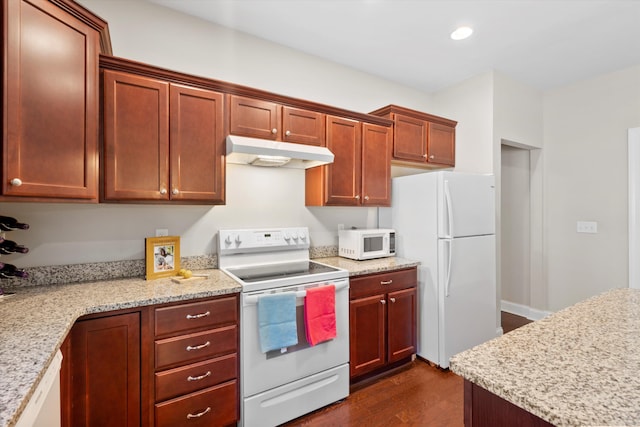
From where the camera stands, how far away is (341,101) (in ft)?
10.3

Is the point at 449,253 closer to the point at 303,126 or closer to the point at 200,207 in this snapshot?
the point at 303,126

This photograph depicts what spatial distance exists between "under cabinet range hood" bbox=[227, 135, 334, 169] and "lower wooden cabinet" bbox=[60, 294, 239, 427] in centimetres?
94

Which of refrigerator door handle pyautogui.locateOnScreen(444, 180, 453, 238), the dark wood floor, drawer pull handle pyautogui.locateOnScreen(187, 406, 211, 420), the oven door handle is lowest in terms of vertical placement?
the dark wood floor

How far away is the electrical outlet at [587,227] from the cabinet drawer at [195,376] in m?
3.88

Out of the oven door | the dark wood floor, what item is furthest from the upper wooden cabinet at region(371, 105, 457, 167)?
the dark wood floor

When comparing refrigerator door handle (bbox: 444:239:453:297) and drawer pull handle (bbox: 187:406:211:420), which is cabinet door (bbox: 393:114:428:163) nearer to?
refrigerator door handle (bbox: 444:239:453:297)

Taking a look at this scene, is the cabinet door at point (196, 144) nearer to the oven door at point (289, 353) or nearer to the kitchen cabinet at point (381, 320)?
the oven door at point (289, 353)

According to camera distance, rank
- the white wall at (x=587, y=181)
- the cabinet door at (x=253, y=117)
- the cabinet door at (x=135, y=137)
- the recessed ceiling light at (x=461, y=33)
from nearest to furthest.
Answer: the cabinet door at (x=135, y=137) < the cabinet door at (x=253, y=117) < the recessed ceiling light at (x=461, y=33) < the white wall at (x=587, y=181)

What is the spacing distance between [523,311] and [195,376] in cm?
401

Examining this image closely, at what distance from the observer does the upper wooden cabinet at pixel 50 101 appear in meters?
1.33

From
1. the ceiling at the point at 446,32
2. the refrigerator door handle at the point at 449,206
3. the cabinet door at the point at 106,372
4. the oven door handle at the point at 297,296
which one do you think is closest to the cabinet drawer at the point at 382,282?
the oven door handle at the point at 297,296

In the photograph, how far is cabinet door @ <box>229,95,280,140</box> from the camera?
221cm

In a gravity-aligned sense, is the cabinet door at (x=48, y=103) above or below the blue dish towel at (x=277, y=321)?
above

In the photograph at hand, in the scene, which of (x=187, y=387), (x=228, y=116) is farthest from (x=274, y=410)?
(x=228, y=116)
